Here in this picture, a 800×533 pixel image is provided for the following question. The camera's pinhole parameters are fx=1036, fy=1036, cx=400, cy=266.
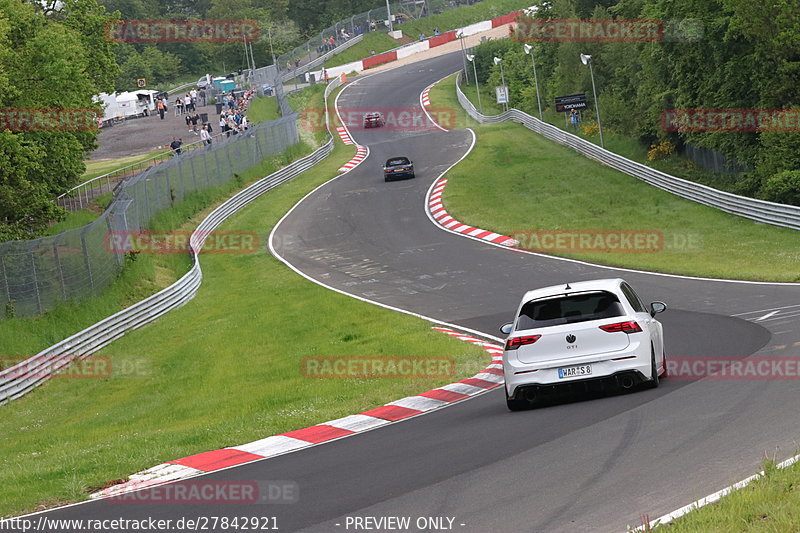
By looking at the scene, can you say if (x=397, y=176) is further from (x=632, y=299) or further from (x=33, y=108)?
(x=632, y=299)

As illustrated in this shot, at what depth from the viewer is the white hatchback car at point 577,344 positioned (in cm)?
1319

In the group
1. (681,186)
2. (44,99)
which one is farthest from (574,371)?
(681,186)

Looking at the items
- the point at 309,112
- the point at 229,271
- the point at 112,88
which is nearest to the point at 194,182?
the point at 112,88

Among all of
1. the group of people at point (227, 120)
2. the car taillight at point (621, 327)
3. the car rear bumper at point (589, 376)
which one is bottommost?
the car rear bumper at point (589, 376)

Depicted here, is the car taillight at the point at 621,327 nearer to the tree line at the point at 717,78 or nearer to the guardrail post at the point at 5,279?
the guardrail post at the point at 5,279

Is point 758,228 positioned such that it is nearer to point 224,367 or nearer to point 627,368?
point 224,367

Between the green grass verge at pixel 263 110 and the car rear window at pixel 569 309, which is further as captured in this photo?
the green grass verge at pixel 263 110

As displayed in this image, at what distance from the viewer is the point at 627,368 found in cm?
1318

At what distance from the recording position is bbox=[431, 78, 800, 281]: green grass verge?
107ft

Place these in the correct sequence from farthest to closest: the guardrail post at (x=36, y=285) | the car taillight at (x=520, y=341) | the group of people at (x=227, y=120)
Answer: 1. the group of people at (x=227, y=120)
2. the guardrail post at (x=36, y=285)
3. the car taillight at (x=520, y=341)

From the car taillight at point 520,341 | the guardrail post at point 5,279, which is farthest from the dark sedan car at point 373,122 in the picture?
the car taillight at point 520,341

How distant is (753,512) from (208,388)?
1537 cm

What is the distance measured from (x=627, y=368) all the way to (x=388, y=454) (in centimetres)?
363

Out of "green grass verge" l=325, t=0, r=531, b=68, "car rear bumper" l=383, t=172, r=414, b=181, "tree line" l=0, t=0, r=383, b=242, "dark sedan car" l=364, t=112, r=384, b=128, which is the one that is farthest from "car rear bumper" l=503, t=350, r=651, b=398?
"green grass verge" l=325, t=0, r=531, b=68
